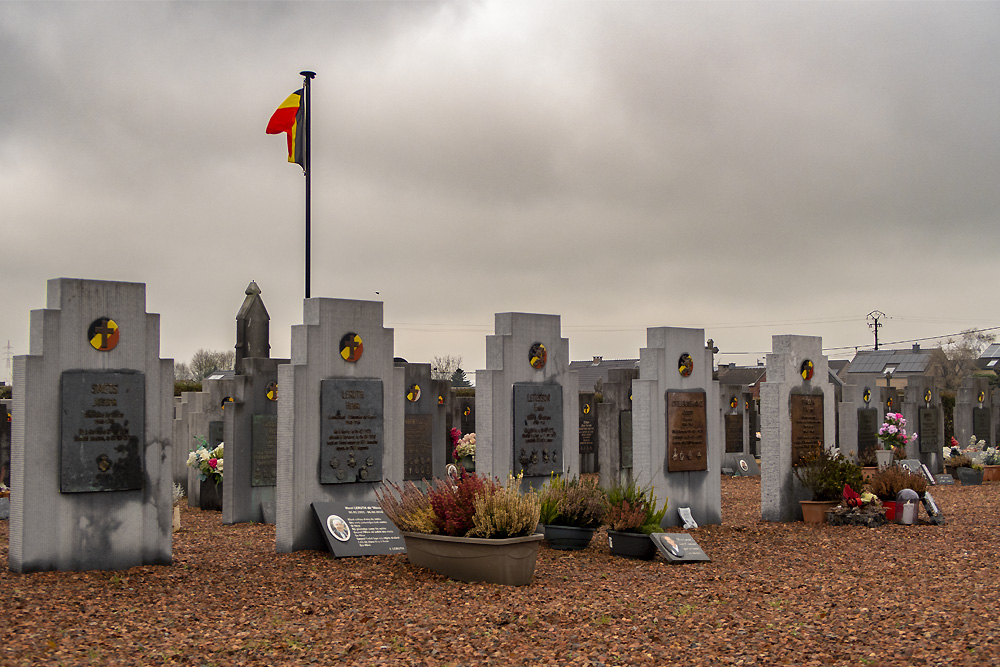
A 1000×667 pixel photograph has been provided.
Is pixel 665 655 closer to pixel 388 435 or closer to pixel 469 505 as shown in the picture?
pixel 469 505

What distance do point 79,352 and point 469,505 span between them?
3.68m

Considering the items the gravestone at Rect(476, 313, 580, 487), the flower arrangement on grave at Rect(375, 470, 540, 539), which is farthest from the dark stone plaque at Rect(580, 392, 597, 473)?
the flower arrangement on grave at Rect(375, 470, 540, 539)

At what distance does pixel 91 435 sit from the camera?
848cm

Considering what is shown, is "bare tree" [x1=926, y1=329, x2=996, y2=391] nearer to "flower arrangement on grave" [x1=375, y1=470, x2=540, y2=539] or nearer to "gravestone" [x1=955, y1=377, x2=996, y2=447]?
"gravestone" [x1=955, y1=377, x2=996, y2=447]

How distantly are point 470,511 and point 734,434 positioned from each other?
59.7ft

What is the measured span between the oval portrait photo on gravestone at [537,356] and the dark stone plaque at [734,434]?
14261 millimetres

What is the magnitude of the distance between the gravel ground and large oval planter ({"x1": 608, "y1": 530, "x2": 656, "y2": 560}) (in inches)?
7.2

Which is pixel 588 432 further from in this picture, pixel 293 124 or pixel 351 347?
pixel 351 347

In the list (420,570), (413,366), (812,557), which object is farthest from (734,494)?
(420,570)

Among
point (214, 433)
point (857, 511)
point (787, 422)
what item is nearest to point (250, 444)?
point (214, 433)

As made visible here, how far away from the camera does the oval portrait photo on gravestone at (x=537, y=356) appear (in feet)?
38.1

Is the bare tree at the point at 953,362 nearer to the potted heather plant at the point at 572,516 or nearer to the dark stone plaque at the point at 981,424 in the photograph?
the dark stone plaque at the point at 981,424

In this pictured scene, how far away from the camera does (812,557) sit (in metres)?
10.0

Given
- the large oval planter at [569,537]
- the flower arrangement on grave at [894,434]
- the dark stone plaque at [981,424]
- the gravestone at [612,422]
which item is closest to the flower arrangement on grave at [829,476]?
the gravestone at [612,422]
